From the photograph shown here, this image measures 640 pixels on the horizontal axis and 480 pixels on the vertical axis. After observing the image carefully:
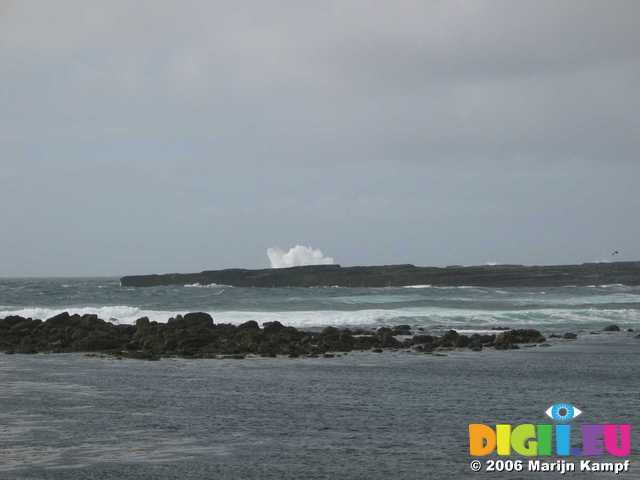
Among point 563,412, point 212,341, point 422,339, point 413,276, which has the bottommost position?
point 563,412

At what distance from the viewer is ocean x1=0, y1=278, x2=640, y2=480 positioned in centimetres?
1112

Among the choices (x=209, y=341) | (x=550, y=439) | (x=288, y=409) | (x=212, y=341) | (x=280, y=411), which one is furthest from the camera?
(x=212, y=341)

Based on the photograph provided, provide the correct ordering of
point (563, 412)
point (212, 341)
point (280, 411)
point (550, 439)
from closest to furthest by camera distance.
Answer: point (550, 439) < point (563, 412) < point (280, 411) < point (212, 341)

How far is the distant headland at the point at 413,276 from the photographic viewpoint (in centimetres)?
10524

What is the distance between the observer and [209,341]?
95.2ft

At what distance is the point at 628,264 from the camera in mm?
116375

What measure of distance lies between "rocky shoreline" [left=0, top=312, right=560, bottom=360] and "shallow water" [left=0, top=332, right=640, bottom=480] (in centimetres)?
239

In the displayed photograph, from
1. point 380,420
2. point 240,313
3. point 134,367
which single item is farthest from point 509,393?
point 240,313

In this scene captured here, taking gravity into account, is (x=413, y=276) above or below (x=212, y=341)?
above

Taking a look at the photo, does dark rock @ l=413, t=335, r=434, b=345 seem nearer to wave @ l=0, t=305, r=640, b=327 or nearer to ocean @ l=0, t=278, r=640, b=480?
ocean @ l=0, t=278, r=640, b=480

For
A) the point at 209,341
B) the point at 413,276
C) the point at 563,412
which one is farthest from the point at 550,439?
the point at 413,276

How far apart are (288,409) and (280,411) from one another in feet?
0.91

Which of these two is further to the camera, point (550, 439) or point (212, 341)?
point (212, 341)

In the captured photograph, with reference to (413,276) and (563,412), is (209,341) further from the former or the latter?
(413,276)
